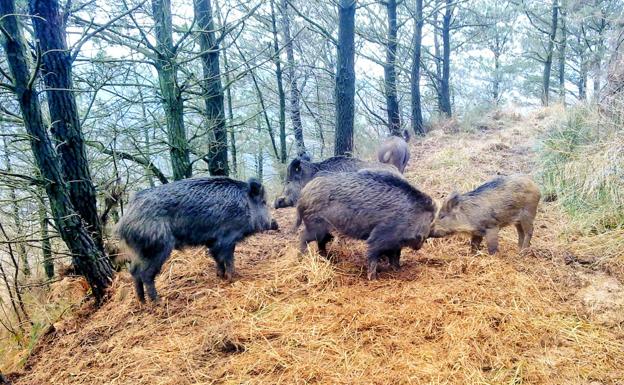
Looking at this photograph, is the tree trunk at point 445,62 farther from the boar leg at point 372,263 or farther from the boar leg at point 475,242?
the boar leg at point 372,263

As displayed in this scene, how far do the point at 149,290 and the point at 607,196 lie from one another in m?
5.27

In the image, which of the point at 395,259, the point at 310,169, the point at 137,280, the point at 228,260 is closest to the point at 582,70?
the point at 310,169

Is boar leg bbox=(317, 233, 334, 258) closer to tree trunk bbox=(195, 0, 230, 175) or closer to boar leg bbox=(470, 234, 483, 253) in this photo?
boar leg bbox=(470, 234, 483, 253)

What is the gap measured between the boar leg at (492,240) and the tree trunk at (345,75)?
16.4 ft

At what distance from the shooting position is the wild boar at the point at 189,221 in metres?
4.02

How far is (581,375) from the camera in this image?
2.68 m

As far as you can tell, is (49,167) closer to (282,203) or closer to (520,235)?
(282,203)

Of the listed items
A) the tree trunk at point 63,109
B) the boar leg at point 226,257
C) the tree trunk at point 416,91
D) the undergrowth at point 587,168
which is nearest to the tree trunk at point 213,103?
the tree trunk at point 63,109

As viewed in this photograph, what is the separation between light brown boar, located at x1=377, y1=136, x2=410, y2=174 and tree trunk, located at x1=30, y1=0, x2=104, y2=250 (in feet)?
17.8

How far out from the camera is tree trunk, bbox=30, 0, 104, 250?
449cm

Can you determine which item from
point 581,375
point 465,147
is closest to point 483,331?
point 581,375

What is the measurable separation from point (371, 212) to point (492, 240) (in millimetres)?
1452

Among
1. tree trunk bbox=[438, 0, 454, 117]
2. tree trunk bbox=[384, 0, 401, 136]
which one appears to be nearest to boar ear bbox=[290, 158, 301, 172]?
tree trunk bbox=[384, 0, 401, 136]

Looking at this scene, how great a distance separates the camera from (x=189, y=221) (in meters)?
4.27
